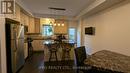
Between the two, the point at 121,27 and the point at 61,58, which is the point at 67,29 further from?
the point at 121,27

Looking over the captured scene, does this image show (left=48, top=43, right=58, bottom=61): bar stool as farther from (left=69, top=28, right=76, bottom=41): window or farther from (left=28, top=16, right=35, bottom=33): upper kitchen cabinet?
(left=69, top=28, right=76, bottom=41): window

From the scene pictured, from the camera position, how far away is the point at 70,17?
9617 millimetres

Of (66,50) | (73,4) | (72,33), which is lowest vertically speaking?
(66,50)

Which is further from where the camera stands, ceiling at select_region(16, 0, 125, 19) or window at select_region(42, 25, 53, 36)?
window at select_region(42, 25, 53, 36)

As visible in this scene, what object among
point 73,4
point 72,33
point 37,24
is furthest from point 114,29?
point 72,33

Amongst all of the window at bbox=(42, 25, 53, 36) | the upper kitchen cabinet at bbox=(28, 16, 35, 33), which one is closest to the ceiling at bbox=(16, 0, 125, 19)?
the upper kitchen cabinet at bbox=(28, 16, 35, 33)

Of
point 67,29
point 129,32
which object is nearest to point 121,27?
point 129,32

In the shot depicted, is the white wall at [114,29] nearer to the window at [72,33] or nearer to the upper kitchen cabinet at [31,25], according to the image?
the window at [72,33]

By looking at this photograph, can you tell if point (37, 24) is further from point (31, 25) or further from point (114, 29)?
point (114, 29)

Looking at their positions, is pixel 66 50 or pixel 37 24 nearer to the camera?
pixel 66 50

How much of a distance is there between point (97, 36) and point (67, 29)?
150 inches

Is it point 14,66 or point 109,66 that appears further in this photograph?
point 14,66

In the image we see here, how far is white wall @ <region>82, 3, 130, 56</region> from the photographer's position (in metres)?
3.82

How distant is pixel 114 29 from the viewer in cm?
451
